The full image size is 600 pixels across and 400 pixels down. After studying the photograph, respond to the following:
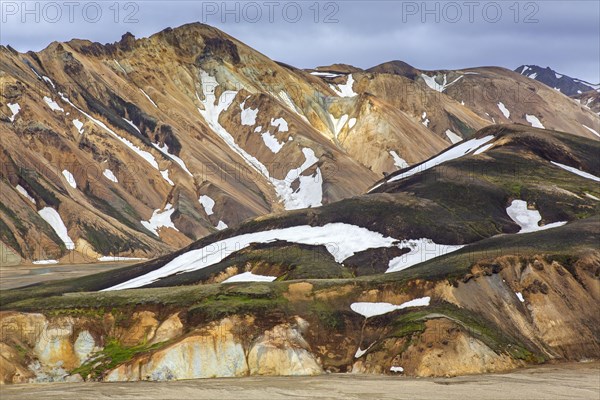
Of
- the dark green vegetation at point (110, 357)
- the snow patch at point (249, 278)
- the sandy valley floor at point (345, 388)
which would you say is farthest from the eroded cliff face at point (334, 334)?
the snow patch at point (249, 278)

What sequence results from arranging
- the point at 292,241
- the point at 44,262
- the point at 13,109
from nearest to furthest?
the point at 292,241 < the point at 44,262 < the point at 13,109

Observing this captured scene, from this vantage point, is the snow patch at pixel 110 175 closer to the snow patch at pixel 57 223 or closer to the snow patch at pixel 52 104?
the snow patch at pixel 52 104

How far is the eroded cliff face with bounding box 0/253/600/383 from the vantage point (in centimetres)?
6150

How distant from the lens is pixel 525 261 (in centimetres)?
7262

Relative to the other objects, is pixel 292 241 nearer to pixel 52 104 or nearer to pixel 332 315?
pixel 332 315

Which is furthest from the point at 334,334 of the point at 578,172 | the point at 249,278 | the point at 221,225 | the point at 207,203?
the point at 207,203

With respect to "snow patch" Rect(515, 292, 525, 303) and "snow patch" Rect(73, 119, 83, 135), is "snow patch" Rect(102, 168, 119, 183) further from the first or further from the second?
"snow patch" Rect(515, 292, 525, 303)

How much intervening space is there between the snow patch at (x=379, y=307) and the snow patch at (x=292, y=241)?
20.0 m

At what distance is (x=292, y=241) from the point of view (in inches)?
3615

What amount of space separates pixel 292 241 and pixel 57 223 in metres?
76.7

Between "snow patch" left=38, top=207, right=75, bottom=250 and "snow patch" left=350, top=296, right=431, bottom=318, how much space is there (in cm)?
9689

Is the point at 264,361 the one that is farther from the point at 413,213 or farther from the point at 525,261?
the point at 413,213

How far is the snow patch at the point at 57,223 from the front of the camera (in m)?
157

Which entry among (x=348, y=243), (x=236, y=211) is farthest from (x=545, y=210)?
(x=236, y=211)
